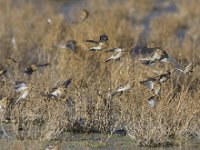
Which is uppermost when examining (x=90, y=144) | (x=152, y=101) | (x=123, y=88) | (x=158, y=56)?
(x=158, y=56)

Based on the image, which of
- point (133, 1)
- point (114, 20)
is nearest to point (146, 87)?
point (114, 20)

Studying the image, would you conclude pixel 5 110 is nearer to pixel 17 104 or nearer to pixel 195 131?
pixel 17 104

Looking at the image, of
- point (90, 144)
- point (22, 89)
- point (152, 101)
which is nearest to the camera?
point (90, 144)

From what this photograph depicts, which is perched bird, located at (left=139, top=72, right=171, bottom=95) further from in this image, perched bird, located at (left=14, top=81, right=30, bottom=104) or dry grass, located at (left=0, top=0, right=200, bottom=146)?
perched bird, located at (left=14, top=81, right=30, bottom=104)

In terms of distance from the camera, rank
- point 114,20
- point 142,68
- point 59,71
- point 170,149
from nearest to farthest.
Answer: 1. point 170,149
2. point 142,68
3. point 59,71
4. point 114,20

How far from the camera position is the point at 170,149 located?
25.5ft

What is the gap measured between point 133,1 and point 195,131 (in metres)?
11.0

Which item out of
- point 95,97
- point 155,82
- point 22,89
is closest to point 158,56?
point 155,82

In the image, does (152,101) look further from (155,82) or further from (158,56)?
(158,56)

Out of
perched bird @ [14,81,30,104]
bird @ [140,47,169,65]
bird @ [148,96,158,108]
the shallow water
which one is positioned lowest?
the shallow water

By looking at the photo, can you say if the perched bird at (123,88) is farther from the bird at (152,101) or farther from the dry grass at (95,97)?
the bird at (152,101)

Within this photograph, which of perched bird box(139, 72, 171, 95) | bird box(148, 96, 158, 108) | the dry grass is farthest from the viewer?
perched bird box(139, 72, 171, 95)

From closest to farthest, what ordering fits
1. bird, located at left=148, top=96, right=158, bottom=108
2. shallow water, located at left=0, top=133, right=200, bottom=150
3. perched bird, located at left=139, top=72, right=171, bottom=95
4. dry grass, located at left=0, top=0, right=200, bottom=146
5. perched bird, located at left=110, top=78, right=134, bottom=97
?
shallow water, located at left=0, top=133, right=200, bottom=150 < dry grass, located at left=0, top=0, right=200, bottom=146 < bird, located at left=148, top=96, right=158, bottom=108 < perched bird, located at left=139, top=72, right=171, bottom=95 < perched bird, located at left=110, top=78, right=134, bottom=97

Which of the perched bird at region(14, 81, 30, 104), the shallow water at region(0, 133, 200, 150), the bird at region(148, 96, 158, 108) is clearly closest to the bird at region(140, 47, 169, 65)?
the bird at region(148, 96, 158, 108)
